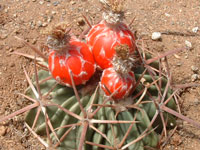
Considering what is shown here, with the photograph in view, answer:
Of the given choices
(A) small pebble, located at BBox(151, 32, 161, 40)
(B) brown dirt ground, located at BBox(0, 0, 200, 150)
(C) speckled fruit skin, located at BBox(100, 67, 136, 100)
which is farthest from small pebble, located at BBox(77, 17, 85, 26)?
(C) speckled fruit skin, located at BBox(100, 67, 136, 100)

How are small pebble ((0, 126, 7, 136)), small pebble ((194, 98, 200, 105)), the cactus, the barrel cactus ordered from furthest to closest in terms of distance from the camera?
small pebble ((194, 98, 200, 105))
small pebble ((0, 126, 7, 136))
the cactus
the barrel cactus

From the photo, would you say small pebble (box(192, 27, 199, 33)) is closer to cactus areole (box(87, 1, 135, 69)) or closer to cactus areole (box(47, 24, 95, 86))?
cactus areole (box(87, 1, 135, 69))

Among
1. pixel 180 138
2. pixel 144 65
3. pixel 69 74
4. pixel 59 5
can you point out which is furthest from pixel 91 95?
pixel 59 5

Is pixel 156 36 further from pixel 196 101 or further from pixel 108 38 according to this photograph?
pixel 108 38

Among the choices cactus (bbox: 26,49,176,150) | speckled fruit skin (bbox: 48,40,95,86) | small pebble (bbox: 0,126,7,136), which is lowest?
small pebble (bbox: 0,126,7,136)

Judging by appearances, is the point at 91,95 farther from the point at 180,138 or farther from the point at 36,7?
the point at 36,7

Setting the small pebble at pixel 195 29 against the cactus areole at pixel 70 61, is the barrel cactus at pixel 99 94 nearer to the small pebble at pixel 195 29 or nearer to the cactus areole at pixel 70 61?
the cactus areole at pixel 70 61

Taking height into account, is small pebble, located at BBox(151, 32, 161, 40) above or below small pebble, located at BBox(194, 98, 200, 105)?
above
